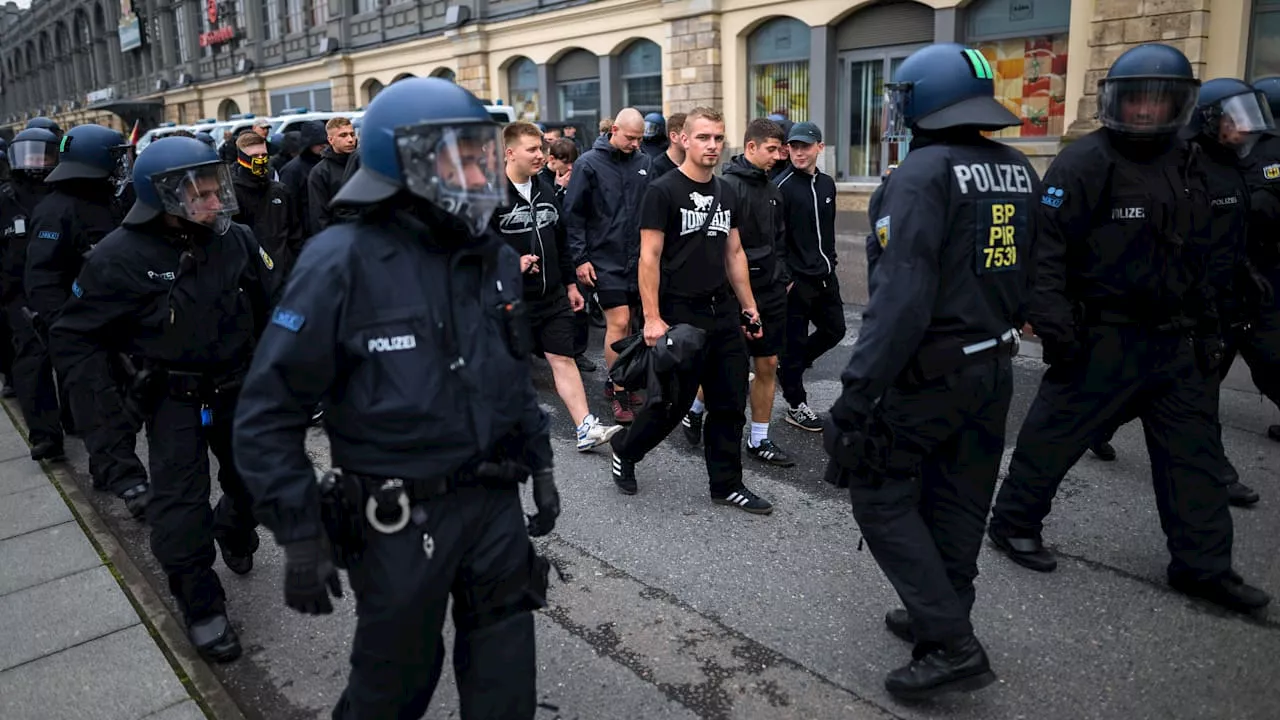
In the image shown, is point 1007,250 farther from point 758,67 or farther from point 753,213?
point 758,67

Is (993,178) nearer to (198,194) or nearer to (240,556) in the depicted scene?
(198,194)

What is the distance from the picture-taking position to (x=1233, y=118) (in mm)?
4047

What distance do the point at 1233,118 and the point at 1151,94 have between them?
90cm

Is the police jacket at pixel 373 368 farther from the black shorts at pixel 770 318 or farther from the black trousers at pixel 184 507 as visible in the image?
the black shorts at pixel 770 318

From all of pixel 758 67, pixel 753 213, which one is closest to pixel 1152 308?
pixel 753 213

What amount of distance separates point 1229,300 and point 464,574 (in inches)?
143

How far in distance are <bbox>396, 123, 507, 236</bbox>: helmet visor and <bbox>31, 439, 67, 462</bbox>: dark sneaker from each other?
4.91 metres

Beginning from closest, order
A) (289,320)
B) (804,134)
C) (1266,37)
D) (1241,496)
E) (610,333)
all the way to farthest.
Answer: (289,320), (1241,496), (804,134), (610,333), (1266,37)

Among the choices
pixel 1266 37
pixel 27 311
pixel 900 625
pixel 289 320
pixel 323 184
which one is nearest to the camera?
pixel 289 320

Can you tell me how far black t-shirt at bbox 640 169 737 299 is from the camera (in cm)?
467

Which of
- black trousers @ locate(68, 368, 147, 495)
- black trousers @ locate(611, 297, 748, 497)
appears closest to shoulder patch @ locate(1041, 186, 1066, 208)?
black trousers @ locate(611, 297, 748, 497)

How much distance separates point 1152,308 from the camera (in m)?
3.62

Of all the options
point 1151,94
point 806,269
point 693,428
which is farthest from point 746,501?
point 1151,94

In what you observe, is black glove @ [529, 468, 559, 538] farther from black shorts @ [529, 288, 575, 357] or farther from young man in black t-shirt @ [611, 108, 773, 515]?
black shorts @ [529, 288, 575, 357]
